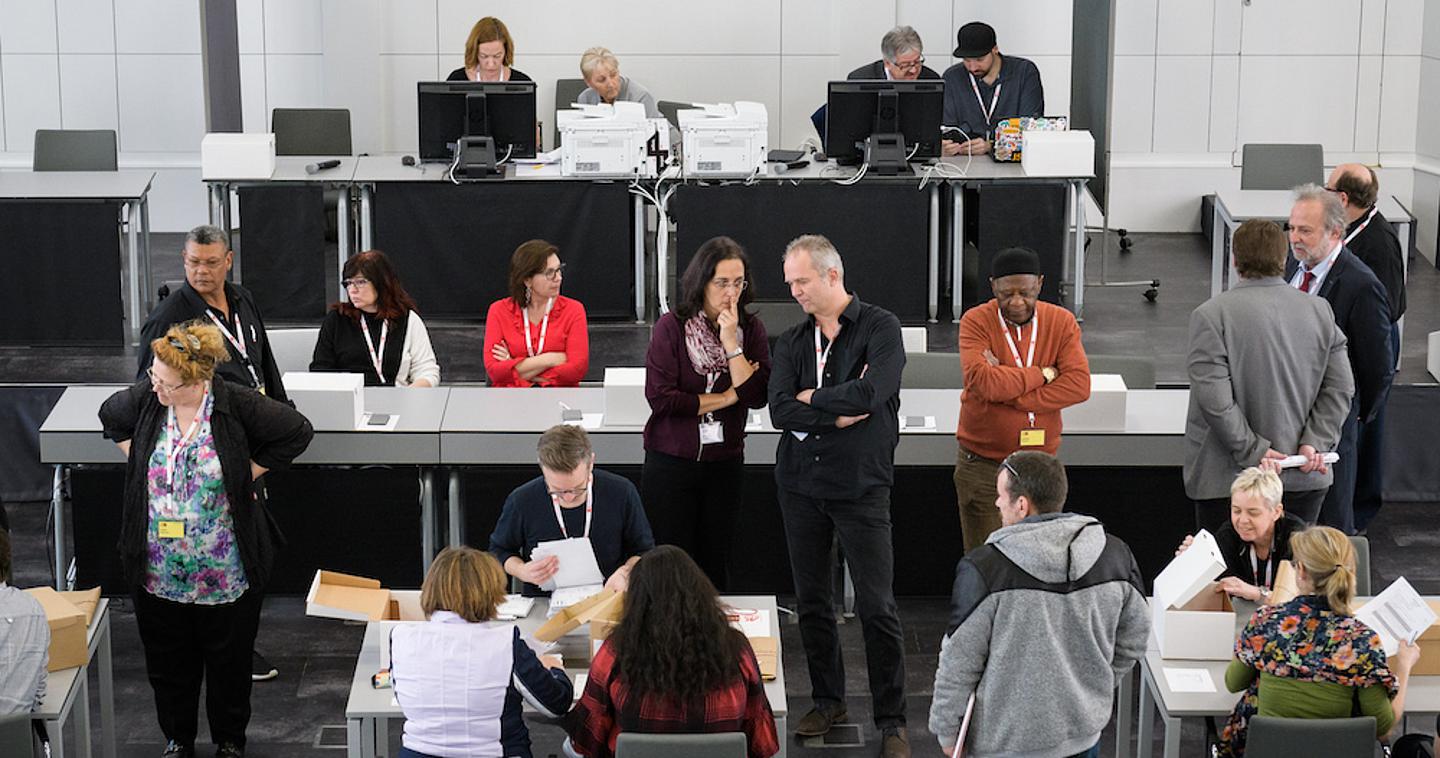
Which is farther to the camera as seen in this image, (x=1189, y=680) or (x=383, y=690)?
(x=1189, y=680)

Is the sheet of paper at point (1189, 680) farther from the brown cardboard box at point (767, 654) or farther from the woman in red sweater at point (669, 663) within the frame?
the woman in red sweater at point (669, 663)

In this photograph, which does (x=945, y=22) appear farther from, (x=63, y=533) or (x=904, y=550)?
(x=63, y=533)

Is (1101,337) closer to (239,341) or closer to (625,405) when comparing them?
(625,405)

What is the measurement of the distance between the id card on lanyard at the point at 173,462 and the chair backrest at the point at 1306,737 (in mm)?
2966

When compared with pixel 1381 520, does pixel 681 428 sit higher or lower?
higher

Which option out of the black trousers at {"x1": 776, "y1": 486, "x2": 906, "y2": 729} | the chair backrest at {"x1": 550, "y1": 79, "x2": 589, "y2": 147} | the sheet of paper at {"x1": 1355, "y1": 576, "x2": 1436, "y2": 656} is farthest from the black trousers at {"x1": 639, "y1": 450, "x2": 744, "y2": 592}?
the chair backrest at {"x1": 550, "y1": 79, "x2": 589, "y2": 147}

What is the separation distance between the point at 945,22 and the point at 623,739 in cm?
873

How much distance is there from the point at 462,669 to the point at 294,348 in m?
3.24

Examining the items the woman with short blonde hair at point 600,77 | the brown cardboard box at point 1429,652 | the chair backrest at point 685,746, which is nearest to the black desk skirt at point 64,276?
the woman with short blonde hair at point 600,77

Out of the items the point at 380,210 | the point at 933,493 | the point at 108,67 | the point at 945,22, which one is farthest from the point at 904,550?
the point at 108,67

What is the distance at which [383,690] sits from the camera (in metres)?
4.37

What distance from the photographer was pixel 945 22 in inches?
459

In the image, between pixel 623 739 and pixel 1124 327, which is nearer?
pixel 623 739

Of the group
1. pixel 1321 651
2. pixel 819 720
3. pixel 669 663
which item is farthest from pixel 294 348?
pixel 1321 651
